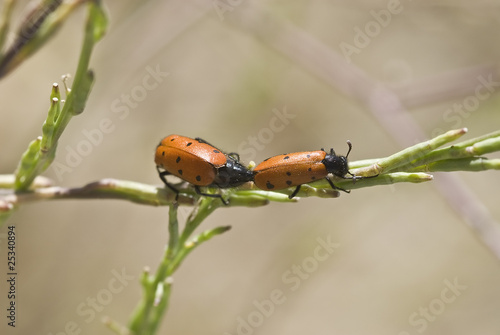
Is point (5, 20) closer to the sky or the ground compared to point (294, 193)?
closer to the ground

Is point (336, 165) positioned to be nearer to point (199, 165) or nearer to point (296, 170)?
point (296, 170)

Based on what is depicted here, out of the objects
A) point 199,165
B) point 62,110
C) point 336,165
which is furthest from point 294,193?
point 62,110

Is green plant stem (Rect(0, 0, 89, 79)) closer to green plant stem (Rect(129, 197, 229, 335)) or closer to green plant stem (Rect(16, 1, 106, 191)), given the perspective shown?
green plant stem (Rect(16, 1, 106, 191))

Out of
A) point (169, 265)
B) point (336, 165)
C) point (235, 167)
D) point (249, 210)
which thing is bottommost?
point (169, 265)

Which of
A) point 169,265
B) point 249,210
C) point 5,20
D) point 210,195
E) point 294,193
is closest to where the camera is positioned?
point 5,20

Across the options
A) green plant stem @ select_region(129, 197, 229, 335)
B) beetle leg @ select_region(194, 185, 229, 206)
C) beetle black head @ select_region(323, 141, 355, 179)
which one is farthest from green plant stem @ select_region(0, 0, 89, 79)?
beetle black head @ select_region(323, 141, 355, 179)

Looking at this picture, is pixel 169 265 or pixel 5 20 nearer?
pixel 5 20

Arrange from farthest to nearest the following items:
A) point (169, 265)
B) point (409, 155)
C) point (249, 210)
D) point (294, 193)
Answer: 1. point (249, 210)
2. point (169, 265)
3. point (294, 193)
4. point (409, 155)
